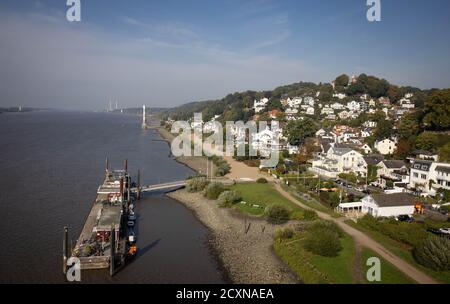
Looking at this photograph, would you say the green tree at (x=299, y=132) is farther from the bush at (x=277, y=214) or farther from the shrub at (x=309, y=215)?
the shrub at (x=309, y=215)

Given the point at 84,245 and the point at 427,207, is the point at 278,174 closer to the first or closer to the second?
the point at 427,207

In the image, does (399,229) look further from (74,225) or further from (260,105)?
(260,105)

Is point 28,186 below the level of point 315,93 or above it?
below

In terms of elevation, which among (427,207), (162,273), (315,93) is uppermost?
(315,93)

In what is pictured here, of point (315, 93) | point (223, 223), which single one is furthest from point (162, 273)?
point (315, 93)

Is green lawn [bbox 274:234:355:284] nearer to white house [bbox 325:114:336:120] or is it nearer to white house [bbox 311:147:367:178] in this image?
white house [bbox 311:147:367:178]

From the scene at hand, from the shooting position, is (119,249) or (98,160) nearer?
(119,249)

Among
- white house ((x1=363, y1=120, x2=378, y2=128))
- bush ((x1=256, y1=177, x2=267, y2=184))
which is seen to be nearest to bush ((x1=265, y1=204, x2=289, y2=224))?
bush ((x1=256, y1=177, x2=267, y2=184))
